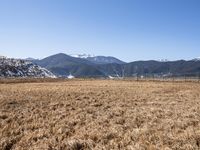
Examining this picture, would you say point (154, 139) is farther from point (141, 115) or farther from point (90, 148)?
point (141, 115)

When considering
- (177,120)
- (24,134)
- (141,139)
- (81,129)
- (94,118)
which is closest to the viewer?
(141,139)

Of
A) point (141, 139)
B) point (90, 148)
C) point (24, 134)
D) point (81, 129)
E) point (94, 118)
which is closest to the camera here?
point (90, 148)

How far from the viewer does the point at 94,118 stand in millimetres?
18906

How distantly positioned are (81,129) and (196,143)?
5668 mm

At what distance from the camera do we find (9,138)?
517 inches

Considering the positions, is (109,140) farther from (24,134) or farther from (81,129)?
(24,134)

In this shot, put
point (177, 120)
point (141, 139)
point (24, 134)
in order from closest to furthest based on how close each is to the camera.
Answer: point (141, 139) < point (24, 134) < point (177, 120)

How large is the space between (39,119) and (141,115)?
6.31 meters

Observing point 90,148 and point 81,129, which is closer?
point 90,148

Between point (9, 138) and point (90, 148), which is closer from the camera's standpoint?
point (90, 148)

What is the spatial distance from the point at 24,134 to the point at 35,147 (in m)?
2.47

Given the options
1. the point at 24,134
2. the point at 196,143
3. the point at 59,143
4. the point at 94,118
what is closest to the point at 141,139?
the point at 196,143

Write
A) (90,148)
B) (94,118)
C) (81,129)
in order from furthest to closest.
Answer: (94,118), (81,129), (90,148)

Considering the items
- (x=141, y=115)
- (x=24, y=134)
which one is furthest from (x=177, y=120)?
(x=24, y=134)
